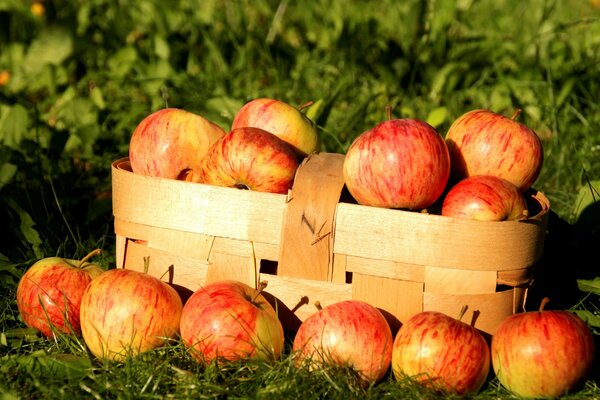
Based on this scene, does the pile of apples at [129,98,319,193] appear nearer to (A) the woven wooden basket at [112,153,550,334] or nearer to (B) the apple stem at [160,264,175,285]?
(A) the woven wooden basket at [112,153,550,334]

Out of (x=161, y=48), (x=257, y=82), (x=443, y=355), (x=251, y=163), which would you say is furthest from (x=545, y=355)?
(x=161, y=48)

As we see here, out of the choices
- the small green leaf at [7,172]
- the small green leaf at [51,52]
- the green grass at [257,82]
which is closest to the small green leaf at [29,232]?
the green grass at [257,82]

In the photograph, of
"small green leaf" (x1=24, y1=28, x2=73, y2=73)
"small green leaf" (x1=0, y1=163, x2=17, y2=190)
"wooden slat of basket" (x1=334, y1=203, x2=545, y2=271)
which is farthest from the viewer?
"small green leaf" (x1=24, y1=28, x2=73, y2=73)

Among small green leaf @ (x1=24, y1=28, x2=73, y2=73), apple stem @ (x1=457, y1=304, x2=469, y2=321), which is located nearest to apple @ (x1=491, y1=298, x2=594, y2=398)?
apple stem @ (x1=457, y1=304, x2=469, y2=321)

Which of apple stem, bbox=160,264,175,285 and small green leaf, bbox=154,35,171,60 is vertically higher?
small green leaf, bbox=154,35,171,60

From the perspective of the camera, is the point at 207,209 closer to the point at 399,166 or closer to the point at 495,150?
the point at 399,166

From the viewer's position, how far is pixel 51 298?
226 cm

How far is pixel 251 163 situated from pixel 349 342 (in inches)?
22.8

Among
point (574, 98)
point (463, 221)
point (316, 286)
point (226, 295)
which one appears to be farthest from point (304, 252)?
point (574, 98)

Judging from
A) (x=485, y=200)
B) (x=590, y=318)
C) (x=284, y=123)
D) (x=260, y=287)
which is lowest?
(x=590, y=318)

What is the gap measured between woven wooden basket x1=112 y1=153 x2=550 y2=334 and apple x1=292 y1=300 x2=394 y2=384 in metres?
0.12

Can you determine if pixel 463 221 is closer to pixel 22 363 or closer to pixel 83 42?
pixel 22 363

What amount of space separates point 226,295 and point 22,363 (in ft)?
1.75

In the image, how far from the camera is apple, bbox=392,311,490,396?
1.97m
